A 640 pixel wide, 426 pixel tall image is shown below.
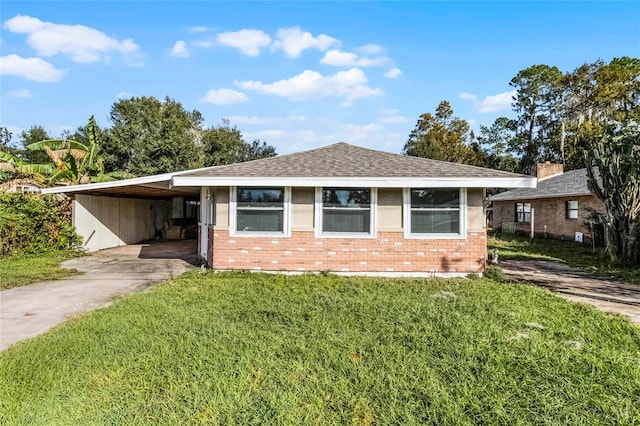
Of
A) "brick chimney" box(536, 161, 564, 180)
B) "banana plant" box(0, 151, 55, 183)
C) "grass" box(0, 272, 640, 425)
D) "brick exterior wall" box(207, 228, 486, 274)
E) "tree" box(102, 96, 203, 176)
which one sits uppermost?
"tree" box(102, 96, 203, 176)

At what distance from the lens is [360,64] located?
1705cm

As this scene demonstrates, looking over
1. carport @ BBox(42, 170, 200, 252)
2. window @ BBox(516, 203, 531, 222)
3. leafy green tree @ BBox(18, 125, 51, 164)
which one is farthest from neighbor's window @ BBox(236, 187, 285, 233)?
leafy green tree @ BBox(18, 125, 51, 164)

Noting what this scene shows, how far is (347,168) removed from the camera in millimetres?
9594

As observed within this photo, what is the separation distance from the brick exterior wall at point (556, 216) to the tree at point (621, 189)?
15.9ft

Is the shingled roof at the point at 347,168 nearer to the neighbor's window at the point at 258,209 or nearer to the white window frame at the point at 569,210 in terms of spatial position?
the neighbor's window at the point at 258,209

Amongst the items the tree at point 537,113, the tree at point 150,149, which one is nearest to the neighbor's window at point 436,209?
the tree at point 150,149

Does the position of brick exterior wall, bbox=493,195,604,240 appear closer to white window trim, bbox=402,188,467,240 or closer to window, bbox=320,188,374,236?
white window trim, bbox=402,188,467,240

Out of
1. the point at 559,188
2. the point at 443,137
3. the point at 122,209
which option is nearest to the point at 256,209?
the point at 122,209

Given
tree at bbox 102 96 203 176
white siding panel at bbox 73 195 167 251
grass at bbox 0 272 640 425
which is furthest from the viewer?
tree at bbox 102 96 203 176

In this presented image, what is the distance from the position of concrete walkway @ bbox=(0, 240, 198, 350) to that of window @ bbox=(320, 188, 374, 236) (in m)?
4.19

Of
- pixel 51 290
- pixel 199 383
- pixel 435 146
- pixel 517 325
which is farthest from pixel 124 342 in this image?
pixel 435 146

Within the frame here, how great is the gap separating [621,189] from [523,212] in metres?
12.3

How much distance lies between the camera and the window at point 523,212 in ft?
73.9

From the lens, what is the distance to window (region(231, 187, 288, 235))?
9.30m
